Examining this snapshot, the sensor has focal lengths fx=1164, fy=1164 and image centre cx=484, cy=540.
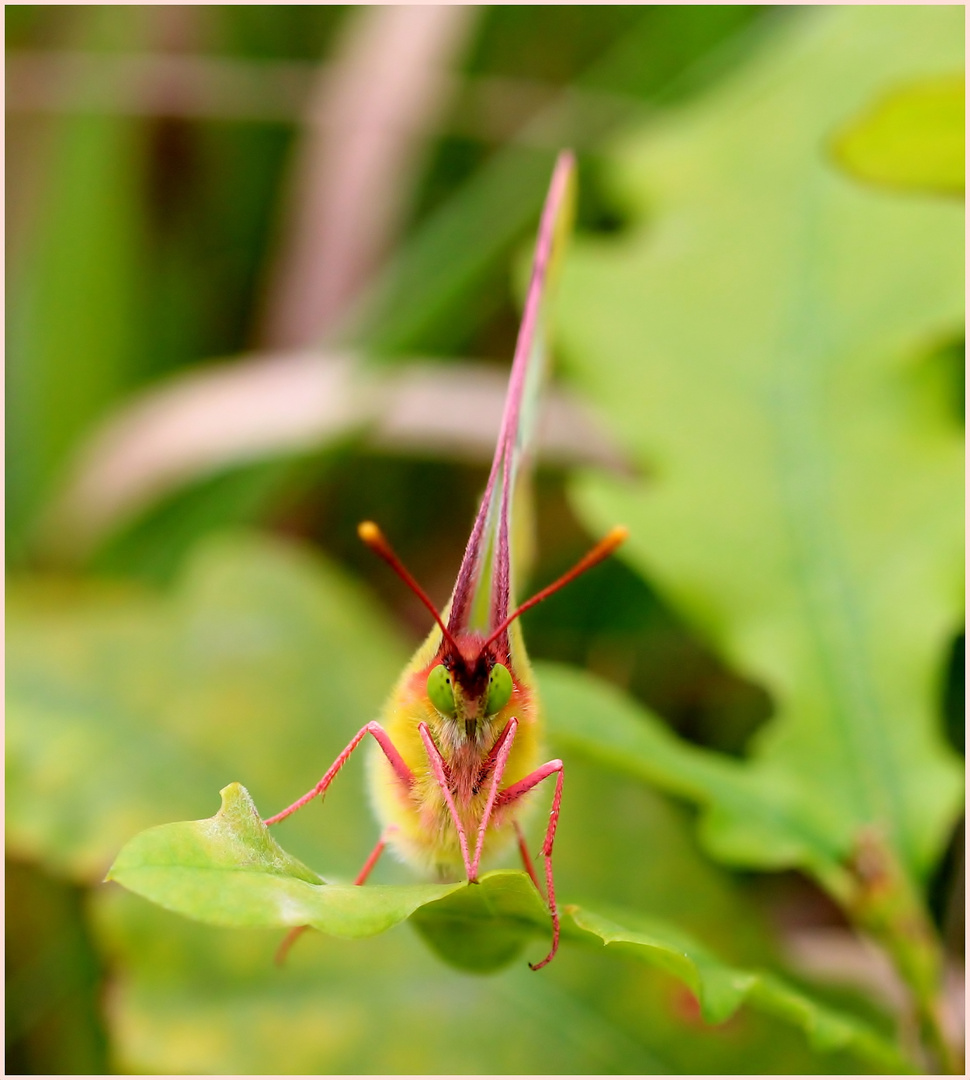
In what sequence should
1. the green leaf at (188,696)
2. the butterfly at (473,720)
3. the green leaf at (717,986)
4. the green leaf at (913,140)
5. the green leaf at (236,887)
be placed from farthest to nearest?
the green leaf at (188,696)
the green leaf at (913,140)
the butterfly at (473,720)
the green leaf at (717,986)
the green leaf at (236,887)

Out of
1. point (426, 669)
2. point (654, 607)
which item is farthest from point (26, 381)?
point (426, 669)

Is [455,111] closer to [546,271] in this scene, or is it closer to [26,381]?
[26,381]

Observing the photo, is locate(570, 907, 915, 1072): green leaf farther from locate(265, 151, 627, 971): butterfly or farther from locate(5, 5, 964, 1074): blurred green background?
locate(5, 5, 964, 1074): blurred green background

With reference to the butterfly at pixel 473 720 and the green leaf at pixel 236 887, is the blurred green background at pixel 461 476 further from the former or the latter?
Result: the green leaf at pixel 236 887

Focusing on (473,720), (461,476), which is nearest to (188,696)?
(473,720)

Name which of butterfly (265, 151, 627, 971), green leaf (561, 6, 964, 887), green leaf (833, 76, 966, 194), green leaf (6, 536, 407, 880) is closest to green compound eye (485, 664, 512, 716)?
butterfly (265, 151, 627, 971)

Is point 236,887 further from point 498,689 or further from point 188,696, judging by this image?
point 188,696

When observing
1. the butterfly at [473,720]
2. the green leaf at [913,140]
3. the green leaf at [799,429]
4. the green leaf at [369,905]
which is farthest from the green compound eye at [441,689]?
the green leaf at [913,140]
